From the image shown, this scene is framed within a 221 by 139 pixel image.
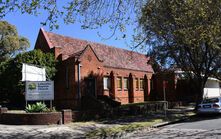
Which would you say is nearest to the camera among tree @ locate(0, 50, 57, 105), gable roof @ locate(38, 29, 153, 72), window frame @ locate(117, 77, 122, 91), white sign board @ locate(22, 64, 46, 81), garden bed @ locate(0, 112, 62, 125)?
garden bed @ locate(0, 112, 62, 125)

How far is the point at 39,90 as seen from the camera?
75.6ft

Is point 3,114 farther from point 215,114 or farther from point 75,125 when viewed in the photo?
point 215,114

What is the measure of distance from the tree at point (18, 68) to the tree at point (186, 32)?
8733mm

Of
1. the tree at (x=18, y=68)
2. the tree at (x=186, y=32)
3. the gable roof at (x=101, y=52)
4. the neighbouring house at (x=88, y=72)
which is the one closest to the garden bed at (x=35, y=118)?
the tree at (x=186, y=32)

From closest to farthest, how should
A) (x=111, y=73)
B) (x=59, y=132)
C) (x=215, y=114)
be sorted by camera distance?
1. (x=59, y=132)
2. (x=215, y=114)
3. (x=111, y=73)

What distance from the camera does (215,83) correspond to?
207ft

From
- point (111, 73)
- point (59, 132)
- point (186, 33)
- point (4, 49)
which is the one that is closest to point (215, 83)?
point (111, 73)

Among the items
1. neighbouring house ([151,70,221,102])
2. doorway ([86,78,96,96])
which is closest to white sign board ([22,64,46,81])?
doorway ([86,78,96,96])

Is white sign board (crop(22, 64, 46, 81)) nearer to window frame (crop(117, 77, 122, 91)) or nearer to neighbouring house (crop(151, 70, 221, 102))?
window frame (crop(117, 77, 122, 91))

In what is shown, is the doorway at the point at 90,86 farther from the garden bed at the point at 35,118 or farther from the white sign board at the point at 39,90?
the garden bed at the point at 35,118

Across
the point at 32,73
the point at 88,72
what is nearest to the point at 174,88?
the point at 88,72

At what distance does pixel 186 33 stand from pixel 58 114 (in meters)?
8.40

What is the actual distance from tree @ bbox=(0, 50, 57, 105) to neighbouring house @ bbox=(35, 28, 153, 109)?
1.36 meters

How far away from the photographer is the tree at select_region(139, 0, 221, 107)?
56.2 ft
